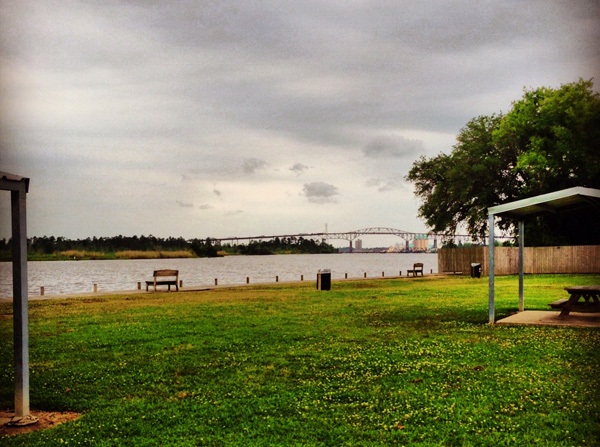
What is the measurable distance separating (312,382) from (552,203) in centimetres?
911

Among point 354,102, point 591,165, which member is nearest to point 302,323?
point 354,102

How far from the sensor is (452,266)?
157ft

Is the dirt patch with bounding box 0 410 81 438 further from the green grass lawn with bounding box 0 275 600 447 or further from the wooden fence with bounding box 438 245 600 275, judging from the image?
the wooden fence with bounding box 438 245 600 275

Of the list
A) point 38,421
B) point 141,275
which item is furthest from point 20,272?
point 141,275

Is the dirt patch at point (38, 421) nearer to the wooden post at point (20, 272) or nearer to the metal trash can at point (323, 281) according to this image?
the wooden post at point (20, 272)

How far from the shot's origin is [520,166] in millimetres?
43875

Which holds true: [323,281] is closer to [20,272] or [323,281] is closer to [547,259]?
[20,272]

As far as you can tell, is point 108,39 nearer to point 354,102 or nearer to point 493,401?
point 493,401

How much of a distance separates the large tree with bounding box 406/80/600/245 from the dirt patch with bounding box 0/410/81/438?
38354mm

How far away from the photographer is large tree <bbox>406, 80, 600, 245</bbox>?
4259 centimetres

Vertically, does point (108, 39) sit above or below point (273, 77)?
below

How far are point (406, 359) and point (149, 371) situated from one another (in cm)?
445

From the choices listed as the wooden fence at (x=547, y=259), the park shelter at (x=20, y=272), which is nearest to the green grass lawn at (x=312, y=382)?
the park shelter at (x=20, y=272)

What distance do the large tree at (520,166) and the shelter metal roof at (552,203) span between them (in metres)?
25.1
